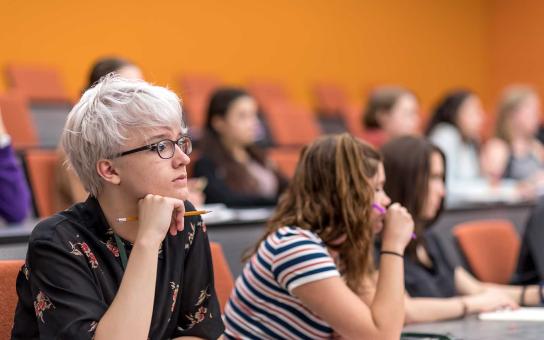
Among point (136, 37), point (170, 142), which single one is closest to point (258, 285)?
point (170, 142)

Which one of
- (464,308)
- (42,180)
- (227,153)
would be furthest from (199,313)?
(227,153)

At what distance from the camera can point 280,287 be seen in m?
1.89

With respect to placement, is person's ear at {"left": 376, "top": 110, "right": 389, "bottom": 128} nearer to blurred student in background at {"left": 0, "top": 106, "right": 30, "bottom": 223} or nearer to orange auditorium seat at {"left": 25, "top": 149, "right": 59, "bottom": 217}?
orange auditorium seat at {"left": 25, "top": 149, "right": 59, "bottom": 217}

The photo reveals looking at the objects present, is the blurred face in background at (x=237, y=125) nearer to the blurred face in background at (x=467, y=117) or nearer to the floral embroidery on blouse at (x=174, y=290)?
the blurred face in background at (x=467, y=117)

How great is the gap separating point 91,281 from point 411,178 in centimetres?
119

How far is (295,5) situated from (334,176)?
21.8ft

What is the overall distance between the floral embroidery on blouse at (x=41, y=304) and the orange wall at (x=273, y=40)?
5172mm

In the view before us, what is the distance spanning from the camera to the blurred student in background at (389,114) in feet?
14.8

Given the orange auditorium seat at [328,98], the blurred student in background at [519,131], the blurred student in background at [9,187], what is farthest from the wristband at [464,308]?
the orange auditorium seat at [328,98]

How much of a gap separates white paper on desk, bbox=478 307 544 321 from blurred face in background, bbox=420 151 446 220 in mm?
348

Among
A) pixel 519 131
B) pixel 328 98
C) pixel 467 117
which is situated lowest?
pixel 328 98

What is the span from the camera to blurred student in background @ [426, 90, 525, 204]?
4.69 meters

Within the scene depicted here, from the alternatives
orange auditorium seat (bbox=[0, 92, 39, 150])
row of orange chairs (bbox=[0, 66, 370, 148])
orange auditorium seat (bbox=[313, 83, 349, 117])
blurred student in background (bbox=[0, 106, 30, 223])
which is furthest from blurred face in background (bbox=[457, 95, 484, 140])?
blurred student in background (bbox=[0, 106, 30, 223])

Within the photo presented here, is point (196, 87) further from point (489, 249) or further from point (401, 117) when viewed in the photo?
point (489, 249)
